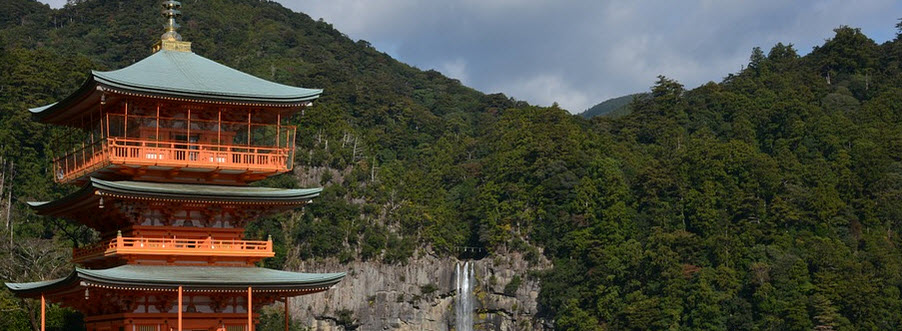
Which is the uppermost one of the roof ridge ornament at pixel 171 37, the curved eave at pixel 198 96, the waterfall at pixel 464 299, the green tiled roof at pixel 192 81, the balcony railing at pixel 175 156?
the roof ridge ornament at pixel 171 37

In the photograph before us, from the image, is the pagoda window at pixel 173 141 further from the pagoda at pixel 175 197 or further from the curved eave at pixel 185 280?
the curved eave at pixel 185 280

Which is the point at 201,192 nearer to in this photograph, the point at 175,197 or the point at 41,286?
the point at 175,197

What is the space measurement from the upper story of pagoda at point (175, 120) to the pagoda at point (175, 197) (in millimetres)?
27

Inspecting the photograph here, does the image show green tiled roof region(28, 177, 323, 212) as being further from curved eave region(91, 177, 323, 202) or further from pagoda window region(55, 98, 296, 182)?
pagoda window region(55, 98, 296, 182)

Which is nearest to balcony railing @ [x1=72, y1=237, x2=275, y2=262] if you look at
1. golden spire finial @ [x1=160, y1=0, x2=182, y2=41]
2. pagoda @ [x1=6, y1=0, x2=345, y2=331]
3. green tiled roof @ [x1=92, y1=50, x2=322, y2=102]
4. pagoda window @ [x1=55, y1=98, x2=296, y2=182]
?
pagoda @ [x1=6, y1=0, x2=345, y2=331]

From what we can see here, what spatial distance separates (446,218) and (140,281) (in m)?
50.3

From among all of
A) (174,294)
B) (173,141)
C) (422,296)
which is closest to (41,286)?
(174,294)

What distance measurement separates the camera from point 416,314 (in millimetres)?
74312

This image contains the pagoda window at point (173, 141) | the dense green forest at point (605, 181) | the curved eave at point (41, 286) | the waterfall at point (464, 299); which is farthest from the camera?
the waterfall at point (464, 299)

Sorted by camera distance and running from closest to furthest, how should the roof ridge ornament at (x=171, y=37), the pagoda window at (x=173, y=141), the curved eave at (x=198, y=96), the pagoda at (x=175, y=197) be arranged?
the curved eave at (x=198, y=96)
the pagoda at (x=175, y=197)
the pagoda window at (x=173, y=141)
the roof ridge ornament at (x=171, y=37)

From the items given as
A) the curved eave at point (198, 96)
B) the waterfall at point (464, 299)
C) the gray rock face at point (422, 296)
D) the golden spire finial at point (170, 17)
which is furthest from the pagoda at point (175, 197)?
the waterfall at point (464, 299)

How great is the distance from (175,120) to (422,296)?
45.9m

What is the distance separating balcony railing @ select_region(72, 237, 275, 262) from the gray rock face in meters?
42.1

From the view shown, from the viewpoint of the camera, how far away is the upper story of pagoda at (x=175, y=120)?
28578 millimetres
